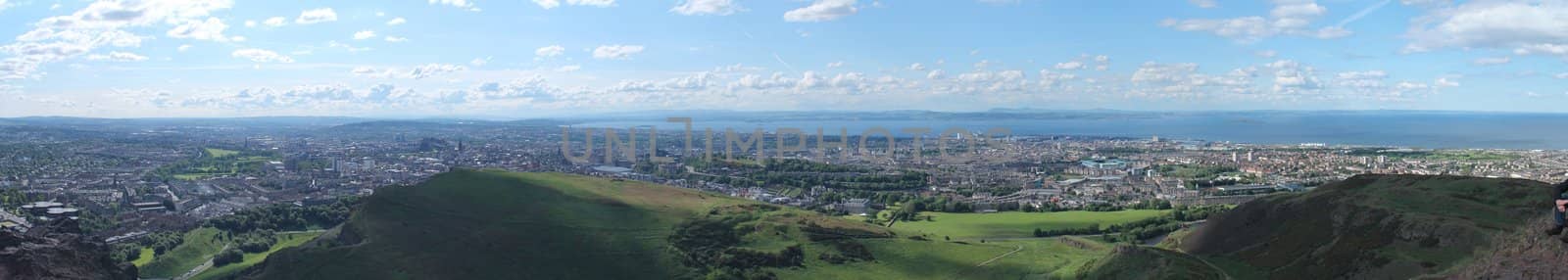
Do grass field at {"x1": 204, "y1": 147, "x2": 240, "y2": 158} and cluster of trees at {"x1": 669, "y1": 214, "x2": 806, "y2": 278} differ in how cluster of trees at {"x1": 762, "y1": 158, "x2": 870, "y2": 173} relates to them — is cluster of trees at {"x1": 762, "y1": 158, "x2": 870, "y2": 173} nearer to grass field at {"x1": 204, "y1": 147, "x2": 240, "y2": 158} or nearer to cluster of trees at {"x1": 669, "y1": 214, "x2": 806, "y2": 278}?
cluster of trees at {"x1": 669, "y1": 214, "x2": 806, "y2": 278}

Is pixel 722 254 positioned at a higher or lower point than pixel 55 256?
lower

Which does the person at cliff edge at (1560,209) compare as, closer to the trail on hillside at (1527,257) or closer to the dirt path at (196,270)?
the trail on hillside at (1527,257)

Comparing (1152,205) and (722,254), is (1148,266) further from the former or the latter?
(1152,205)

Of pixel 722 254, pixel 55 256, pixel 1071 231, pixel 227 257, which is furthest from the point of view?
pixel 1071 231

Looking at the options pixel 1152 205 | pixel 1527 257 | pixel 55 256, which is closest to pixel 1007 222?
pixel 1152 205

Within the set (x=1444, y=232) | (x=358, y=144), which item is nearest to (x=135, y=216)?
(x=1444, y=232)

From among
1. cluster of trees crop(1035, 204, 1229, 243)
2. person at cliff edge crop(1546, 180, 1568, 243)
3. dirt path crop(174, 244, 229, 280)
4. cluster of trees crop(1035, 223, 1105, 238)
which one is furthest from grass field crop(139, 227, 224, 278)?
person at cliff edge crop(1546, 180, 1568, 243)

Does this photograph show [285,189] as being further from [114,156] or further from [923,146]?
[923,146]
